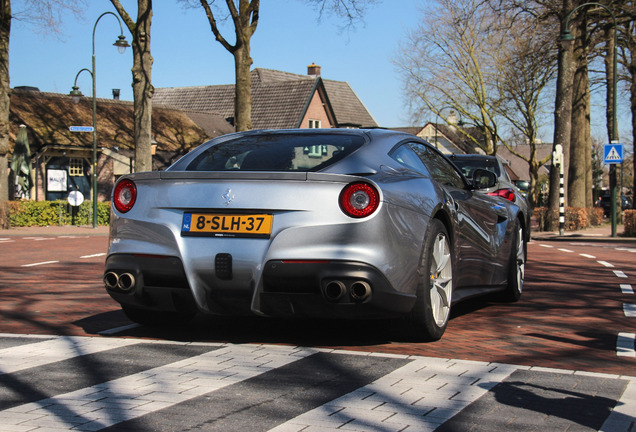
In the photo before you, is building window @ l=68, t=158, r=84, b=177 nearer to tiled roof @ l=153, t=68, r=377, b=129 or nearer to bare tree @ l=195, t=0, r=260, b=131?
tiled roof @ l=153, t=68, r=377, b=129

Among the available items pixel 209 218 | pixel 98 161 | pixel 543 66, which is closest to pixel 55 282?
pixel 209 218

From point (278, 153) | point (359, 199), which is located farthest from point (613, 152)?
point (359, 199)

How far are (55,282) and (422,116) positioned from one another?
1577 inches

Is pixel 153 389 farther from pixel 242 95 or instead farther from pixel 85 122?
pixel 85 122

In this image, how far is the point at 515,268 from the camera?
823cm

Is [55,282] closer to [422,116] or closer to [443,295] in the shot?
[443,295]

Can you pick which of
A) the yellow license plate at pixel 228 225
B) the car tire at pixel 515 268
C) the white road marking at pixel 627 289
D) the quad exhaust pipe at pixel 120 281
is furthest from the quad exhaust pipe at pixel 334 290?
the white road marking at pixel 627 289

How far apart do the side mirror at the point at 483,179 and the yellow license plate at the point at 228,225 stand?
2.66m

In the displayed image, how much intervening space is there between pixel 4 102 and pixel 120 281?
78.8 feet

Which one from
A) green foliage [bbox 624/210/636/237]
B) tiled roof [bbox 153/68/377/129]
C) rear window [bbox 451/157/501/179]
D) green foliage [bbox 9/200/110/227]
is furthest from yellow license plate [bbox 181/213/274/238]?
tiled roof [bbox 153/68/377/129]

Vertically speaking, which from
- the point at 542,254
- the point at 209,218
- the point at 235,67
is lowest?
the point at 542,254

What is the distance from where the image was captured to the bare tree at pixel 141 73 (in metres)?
24.2

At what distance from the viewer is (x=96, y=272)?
11711mm

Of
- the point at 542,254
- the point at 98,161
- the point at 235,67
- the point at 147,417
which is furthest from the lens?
the point at 98,161
